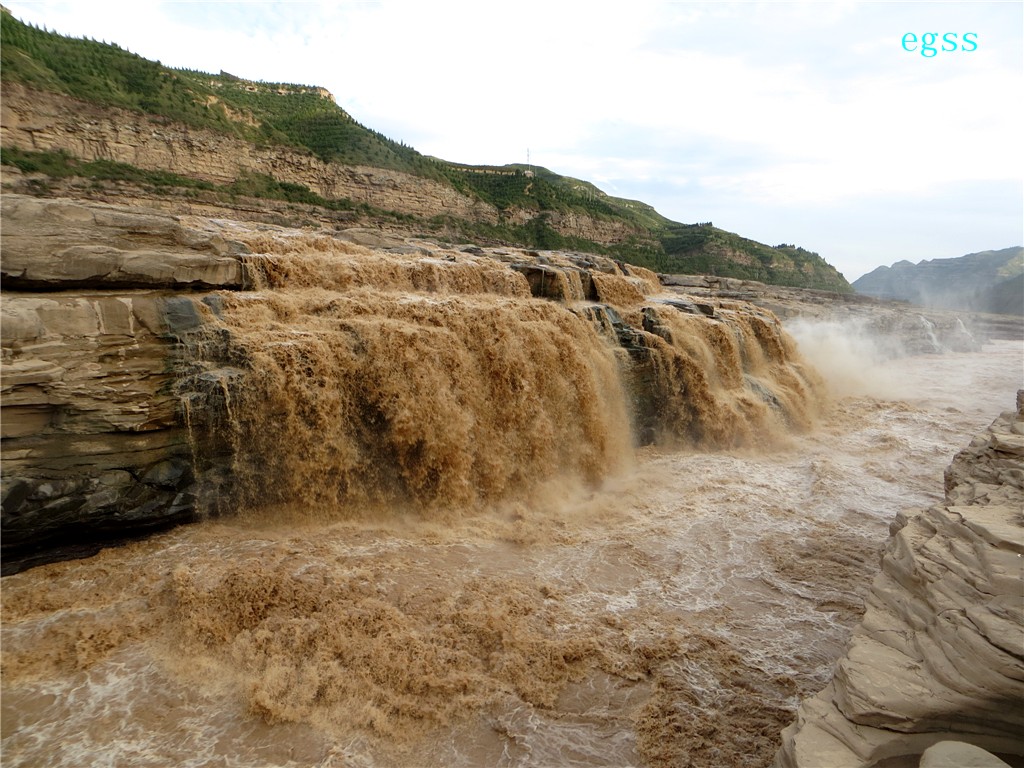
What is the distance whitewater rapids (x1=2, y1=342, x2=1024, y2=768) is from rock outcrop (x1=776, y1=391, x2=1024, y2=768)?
4.39 ft

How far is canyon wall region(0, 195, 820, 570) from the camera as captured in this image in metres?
5.17

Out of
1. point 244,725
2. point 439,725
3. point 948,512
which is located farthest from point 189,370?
point 948,512

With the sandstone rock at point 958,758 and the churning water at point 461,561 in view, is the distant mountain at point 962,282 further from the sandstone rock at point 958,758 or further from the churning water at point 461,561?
the sandstone rock at point 958,758

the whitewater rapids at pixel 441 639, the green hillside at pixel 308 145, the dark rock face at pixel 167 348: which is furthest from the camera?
the green hillside at pixel 308 145

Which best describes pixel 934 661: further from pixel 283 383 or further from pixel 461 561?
pixel 283 383

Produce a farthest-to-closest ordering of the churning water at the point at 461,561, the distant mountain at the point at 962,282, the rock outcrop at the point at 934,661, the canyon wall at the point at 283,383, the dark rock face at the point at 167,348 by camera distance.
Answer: the distant mountain at the point at 962,282 < the canyon wall at the point at 283,383 < the dark rock face at the point at 167,348 < the churning water at the point at 461,561 < the rock outcrop at the point at 934,661

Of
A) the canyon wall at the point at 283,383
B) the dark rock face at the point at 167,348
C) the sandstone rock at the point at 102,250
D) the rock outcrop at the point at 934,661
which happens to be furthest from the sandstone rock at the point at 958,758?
the sandstone rock at the point at 102,250

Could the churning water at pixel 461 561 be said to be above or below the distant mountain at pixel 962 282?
below

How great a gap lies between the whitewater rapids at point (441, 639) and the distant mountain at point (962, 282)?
53056mm

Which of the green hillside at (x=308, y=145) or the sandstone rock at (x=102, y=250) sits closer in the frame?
the sandstone rock at (x=102, y=250)

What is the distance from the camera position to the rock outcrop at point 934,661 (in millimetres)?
2367

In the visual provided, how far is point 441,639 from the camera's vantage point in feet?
14.8

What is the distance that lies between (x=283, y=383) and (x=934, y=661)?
6.13 meters

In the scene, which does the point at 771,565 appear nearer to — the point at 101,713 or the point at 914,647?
the point at 914,647
